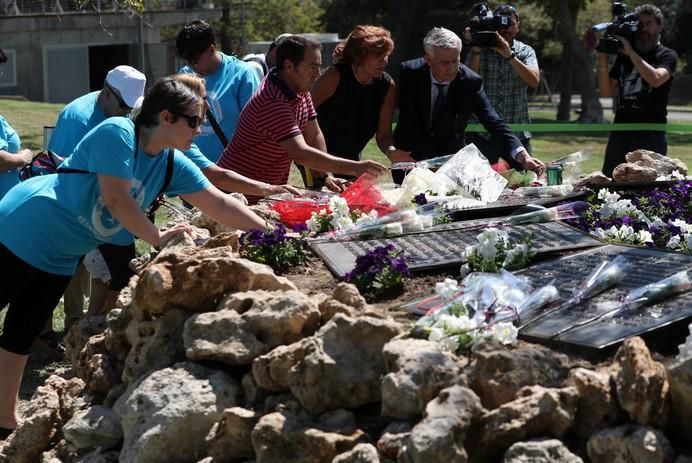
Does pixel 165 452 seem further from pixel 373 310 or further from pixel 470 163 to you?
pixel 470 163

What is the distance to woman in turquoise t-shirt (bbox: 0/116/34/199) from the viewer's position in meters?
6.32

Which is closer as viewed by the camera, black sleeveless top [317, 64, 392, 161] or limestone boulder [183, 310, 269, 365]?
limestone boulder [183, 310, 269, 365]

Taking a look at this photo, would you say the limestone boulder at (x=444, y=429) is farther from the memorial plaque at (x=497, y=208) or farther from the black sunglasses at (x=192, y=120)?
the memorial plaque at (x=497, y=208)

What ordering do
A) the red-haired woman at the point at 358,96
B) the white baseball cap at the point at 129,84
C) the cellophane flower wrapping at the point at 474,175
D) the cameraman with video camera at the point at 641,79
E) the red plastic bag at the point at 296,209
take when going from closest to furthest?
the red plastic bag at the point at 296,209
the white baseball cap at the point at 129,84
the cellophane flower wrapping at the point at 474,175
the red-haired woman at the point at 358,96
the cameraman with video camera at the point at 641,79

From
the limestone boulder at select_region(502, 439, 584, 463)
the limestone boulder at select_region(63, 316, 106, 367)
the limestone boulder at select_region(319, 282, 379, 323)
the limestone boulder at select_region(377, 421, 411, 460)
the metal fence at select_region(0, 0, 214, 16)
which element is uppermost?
the metal fence at select_region(0, 0, 214, 16)

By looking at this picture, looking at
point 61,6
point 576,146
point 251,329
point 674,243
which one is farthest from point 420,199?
point 61,6

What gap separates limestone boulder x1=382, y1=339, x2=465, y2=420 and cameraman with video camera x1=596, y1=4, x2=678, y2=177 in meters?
5.77

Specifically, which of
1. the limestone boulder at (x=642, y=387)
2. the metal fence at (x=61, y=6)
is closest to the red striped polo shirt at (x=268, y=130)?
the limestone boulder at (x=642, y=387)

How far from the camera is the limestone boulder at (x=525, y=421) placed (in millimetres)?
3404

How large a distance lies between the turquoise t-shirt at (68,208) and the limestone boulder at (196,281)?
53 cm

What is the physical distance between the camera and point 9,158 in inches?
249

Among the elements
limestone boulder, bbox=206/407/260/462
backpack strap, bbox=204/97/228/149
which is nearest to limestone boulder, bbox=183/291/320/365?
limestone boulder, bbox=206/407/260/462

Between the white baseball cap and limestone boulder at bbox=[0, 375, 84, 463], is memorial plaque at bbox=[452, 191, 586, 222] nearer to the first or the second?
the white baseball cap

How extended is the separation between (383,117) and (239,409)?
3768 millimetres
